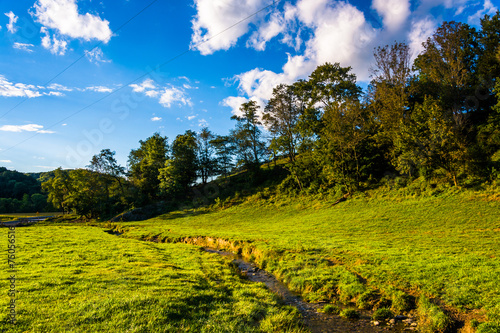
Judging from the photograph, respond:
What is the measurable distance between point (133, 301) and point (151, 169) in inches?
2793

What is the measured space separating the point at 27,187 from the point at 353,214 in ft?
561

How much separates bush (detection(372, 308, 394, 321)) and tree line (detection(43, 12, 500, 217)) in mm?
27128

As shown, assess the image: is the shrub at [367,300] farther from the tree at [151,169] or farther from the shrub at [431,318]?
the tree at [151,169]

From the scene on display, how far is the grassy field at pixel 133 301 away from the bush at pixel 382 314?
3151 mm

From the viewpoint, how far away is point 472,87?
3559 cm

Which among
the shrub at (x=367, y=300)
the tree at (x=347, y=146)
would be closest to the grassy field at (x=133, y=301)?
the shrub at (x=367, y=300)

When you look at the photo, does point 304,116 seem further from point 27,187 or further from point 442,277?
point 27,187

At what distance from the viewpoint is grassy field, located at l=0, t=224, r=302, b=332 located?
6.82 metres

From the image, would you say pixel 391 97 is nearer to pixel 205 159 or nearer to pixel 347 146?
pixel 347 146

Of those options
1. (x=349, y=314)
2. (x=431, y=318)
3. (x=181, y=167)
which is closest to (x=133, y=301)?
(x=349, y=314)

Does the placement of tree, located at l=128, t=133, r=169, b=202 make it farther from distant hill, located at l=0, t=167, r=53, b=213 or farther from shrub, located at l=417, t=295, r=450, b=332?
shrub, located at l=417, t=295, r=450, b=332

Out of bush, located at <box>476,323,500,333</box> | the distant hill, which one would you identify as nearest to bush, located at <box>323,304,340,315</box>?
bush, located at <box>476,323,500,333</box>

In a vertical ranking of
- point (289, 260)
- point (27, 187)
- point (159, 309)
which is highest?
point (27, 187)

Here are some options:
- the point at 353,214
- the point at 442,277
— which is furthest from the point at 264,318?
the point at 353,214
